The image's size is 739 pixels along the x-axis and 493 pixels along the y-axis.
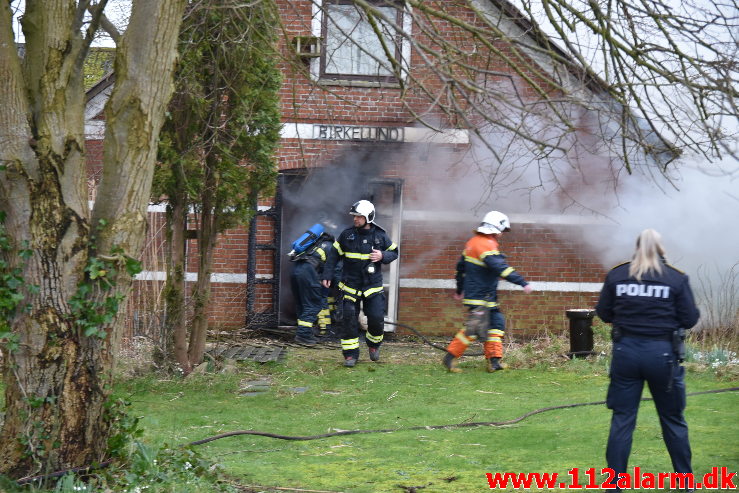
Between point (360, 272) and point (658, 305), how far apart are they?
603 centimetres

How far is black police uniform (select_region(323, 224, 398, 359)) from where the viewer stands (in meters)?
11.1

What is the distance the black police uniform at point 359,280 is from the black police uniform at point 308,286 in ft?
6.05

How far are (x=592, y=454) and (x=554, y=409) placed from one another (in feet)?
6.24

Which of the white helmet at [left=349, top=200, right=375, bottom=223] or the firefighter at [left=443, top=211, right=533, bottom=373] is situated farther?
the white helmet at [left=349, top=200, right=375, bottom=223]

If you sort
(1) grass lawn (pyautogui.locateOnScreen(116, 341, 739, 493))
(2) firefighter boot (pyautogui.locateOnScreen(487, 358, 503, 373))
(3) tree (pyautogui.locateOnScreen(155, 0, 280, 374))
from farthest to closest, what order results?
1. (2) firefighter boot (pyautogui.locateOnScreen(487, 358, 503, 373))
2. (3) tree (pyautogui.locateOnScreen(155, 0, 280, 374))
3. (1) grass lawn (pyautogui.locateOnScreen(116, 341, 739, 493))

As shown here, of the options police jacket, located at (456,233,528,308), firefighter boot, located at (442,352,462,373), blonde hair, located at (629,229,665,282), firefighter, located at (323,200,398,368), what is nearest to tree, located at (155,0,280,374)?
firefighter, located at (323,200,398,368)

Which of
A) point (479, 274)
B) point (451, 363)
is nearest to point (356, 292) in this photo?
point (451, 363)

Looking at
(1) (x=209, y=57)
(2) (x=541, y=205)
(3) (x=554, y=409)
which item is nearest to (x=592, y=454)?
(3) (x=554, y=409)

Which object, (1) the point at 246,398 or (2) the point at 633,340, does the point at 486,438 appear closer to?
(2) the point at 633,340

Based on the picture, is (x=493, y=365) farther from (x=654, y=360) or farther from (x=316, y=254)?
(x=654, y=360)

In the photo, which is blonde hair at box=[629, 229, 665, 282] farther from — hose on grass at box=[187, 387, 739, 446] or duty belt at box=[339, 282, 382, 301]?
duty belt at box=[339, 282, 382, 301]

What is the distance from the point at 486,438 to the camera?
7.19 meters

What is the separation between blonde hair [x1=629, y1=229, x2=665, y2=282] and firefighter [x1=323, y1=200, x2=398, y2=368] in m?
5.71

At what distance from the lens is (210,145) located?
9.87 meters
